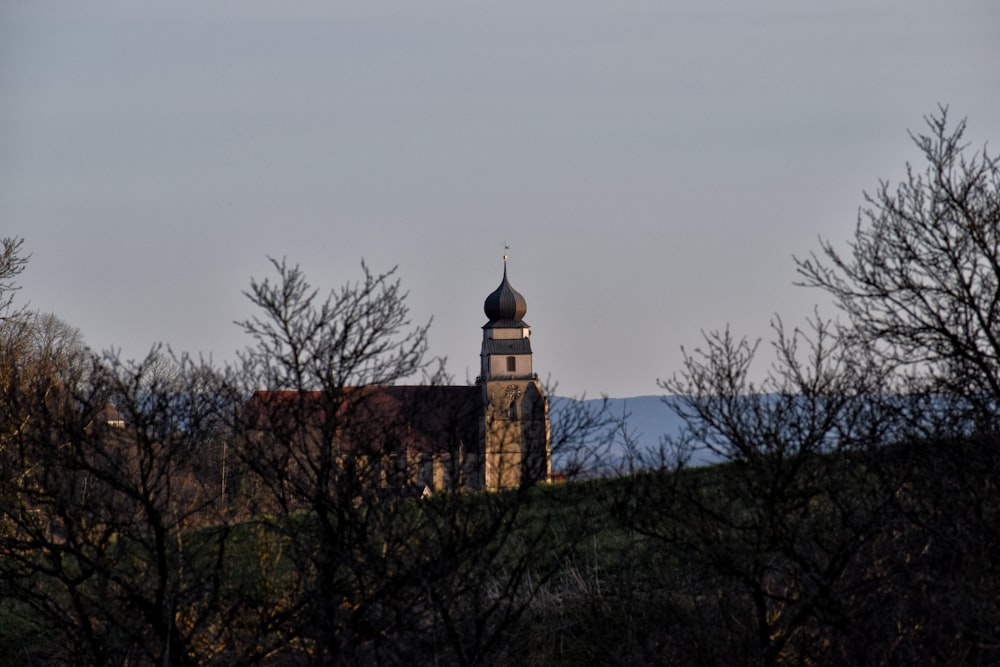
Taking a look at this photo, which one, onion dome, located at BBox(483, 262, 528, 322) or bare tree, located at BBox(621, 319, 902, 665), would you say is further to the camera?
onion dome, located at BBox(483, 262, 528, 322)

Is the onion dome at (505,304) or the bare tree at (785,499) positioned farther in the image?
the onion dome at (505,304)

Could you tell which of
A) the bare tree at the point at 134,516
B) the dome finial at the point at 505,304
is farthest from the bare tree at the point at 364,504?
the dome finial at the point at 505,304

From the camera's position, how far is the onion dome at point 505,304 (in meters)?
86.6

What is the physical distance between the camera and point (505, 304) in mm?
86688

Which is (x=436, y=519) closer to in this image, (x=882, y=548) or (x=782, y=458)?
(x=782, y=458)

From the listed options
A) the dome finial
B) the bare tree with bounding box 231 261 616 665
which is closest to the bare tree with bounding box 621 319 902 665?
the bare tree with bounding box 231 261 616 665

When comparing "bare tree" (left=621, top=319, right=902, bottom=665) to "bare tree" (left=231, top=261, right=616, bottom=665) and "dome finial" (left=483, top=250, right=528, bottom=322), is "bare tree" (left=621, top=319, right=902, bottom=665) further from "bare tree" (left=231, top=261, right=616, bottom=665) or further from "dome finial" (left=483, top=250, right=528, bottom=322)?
"dome finial" (left=483, top=250, right=528, bottom=322)

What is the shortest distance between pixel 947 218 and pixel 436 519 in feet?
18.1

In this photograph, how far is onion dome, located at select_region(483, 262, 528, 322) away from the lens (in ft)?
284

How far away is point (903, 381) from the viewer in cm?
1216

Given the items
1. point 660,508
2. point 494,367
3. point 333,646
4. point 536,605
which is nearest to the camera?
point 333,646

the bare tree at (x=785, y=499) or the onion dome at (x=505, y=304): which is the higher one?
the onion dome at (x=505, y=304)

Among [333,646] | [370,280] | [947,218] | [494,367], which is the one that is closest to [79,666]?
[333,646]

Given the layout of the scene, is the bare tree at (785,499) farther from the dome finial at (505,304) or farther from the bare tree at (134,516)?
the dome finial at (505,304)
